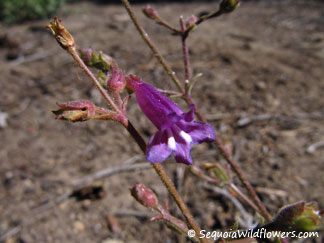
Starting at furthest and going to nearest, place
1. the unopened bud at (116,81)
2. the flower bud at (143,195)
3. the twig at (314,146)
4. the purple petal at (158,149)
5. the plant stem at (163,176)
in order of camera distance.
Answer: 1. the twig at (314,146)
2. the flower bud at (143,195)
3. the unopened bud at (116,81)
4. the plant stem at (163,176)
5. the purple petal at (158,149)

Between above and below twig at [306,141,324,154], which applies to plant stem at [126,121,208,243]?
above

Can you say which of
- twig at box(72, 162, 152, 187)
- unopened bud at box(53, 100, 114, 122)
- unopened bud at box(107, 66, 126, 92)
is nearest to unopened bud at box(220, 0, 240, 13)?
unopened bud at box(107, 66, 126, 92)

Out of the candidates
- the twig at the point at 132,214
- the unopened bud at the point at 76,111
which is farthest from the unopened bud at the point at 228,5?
the twig at the point at 132,214

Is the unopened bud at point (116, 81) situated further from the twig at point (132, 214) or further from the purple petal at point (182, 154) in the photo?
the twig at point (132, 214)

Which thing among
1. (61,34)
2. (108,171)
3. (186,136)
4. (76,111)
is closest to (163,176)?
(186,136)

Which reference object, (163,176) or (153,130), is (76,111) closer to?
(163,176)

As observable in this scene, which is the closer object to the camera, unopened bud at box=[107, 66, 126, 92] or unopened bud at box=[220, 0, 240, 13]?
unopened bud at box=[107, 66, 126, 92]

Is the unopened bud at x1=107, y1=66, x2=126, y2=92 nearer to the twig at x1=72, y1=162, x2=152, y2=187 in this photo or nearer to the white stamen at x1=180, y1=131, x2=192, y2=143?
the white stamen at x1=180, y1=131, x2=192, y2=143

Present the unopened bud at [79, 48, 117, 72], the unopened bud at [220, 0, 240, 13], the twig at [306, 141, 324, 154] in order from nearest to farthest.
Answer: the unopened bud at [79, 48, 117, 72] → the unopened bud at [220, 0, 240, 13] → the twig at [306, 141, 324, 154]

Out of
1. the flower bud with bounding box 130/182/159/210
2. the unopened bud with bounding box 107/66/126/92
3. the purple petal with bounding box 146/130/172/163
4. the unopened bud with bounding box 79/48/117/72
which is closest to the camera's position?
the purple petal with bounding box 146/130/172/163

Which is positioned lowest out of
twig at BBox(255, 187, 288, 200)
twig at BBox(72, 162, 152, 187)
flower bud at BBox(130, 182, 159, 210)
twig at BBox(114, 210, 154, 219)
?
twig at BBox(255, 187, 288, 200)
